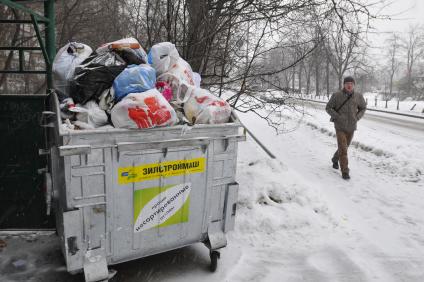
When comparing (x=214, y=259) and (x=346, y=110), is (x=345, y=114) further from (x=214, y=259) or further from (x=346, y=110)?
(x=214, y=259)

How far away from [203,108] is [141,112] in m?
0.64

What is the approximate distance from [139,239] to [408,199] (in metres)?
4.50

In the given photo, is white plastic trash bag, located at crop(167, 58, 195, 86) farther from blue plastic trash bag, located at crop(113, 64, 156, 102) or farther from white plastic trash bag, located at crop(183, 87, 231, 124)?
blue plastic trash bag, located at crop(113, 64, 156, 102)

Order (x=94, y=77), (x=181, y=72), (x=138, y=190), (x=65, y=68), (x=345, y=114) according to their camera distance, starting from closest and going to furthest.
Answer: (x=138, y=190) < (x=94, y=77) < (x=65, y=68) < (x=181, y=72) < (x=345, y=114)

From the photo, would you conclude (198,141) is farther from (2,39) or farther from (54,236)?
(2,39)

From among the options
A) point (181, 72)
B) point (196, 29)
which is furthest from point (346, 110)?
point (181, 72)

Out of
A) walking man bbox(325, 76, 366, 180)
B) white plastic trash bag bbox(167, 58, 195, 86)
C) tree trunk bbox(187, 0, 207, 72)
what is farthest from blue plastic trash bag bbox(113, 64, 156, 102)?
walking man bbox(325, 76, 366, 180)

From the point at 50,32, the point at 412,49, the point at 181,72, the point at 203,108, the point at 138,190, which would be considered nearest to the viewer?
the point at 138,190

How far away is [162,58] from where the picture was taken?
142 inches

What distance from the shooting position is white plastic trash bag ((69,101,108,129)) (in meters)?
2.78

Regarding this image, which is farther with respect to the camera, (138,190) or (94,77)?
(94,77)

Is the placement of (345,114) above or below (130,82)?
below

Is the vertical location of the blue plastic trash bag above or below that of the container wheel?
above

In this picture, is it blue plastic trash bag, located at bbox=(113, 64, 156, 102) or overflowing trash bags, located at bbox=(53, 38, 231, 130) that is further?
blue plastic trash bag, located at bbox=(113, 64, 156, 102)
